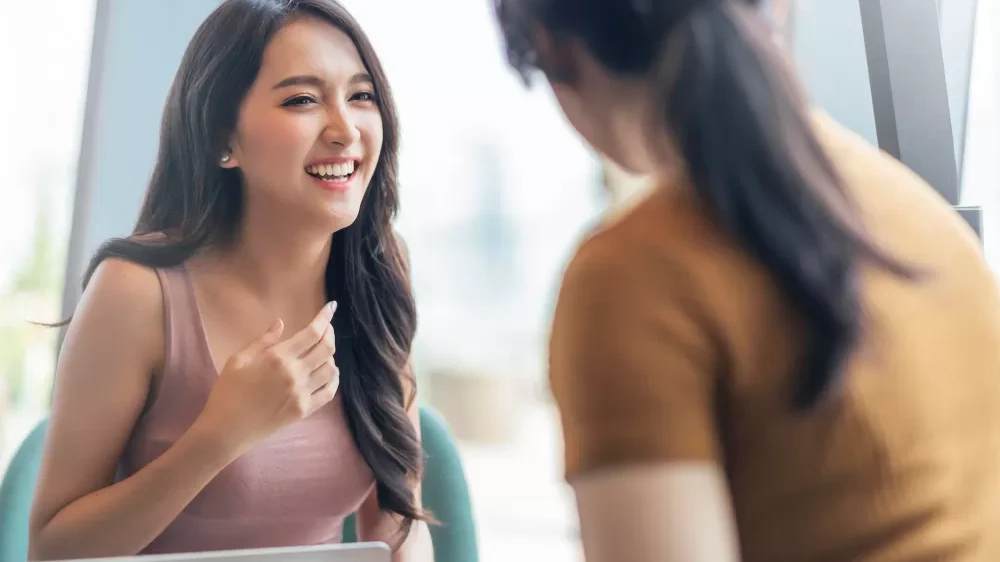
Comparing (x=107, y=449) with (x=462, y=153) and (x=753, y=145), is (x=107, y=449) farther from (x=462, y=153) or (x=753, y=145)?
(x=753, y=145)

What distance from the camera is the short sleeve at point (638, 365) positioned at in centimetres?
42

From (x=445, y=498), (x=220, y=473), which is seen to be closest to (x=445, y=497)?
(x=445, y=498)

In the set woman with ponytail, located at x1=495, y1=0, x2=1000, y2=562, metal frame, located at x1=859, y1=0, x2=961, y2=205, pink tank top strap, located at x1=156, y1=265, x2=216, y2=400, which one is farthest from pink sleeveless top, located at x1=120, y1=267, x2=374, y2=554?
metal frame, located at x1=859, y1=0, x2=961, y2=205

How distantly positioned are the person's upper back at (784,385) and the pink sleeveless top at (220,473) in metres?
0.45

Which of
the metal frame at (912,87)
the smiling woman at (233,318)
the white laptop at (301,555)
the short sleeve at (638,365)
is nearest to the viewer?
the short sleeve at (638,365)

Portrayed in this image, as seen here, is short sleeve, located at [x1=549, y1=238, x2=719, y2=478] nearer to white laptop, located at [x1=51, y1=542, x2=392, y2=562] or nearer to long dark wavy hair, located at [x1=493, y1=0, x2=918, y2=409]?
long dark wavy hair, located at [x1=493, y1=0, x2=918, y2=409]

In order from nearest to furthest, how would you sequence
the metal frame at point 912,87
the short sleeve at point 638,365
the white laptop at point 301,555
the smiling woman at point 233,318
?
1. the short sleeve at point 638,365
2. the white laptop at point 301,555
3. the smiling woman at point 233,318
4. the metal frame at point 912,87

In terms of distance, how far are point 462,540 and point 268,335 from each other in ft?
1.03

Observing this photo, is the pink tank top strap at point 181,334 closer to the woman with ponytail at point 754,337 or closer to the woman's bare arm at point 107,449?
the woman's bare arm at point 107,449

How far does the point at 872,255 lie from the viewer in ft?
1.42

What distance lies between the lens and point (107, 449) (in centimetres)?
79

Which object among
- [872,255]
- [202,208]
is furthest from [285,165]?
[872,255]

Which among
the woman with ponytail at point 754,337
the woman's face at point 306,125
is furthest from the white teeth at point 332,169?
the woman with ponytail at point 754,337

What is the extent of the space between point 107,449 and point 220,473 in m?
0.10
